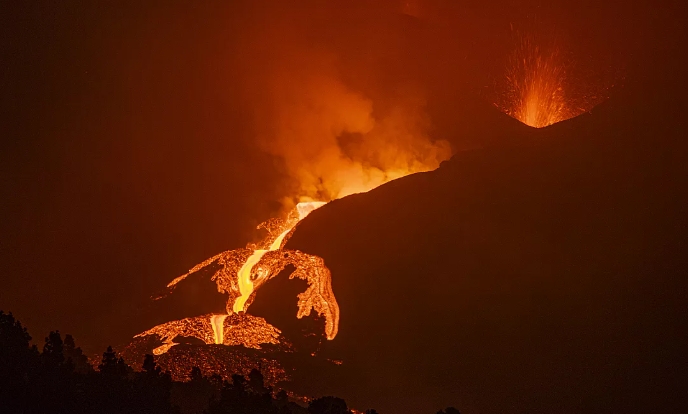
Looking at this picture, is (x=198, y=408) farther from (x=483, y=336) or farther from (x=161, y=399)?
(x=483, y=336)

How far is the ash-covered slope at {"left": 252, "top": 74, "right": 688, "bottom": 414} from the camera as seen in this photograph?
34.9 m

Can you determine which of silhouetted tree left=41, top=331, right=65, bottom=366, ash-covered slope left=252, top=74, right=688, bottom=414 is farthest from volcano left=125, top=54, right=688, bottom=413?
silhouetted tree left=41, top=331, right=65, bottom=366

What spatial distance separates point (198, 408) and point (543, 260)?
1632 centimetres

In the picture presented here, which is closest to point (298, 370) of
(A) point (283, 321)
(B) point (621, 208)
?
(A) point (283, 321)

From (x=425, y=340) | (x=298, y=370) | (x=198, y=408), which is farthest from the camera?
(x=425, y=340)

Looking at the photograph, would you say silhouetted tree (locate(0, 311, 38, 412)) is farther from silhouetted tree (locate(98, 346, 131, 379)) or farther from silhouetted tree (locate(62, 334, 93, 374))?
silhouetted tree (locate(62, 334, 93, 374))

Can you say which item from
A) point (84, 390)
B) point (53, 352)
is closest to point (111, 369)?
point (84, 390)

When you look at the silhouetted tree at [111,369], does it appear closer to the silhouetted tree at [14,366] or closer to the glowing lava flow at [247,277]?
the silhouetted tree at [14,366]

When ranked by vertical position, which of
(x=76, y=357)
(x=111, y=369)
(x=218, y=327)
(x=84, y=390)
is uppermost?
(x=218, y=327)

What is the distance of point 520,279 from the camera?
126 ft

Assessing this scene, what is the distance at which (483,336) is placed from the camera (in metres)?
36.7

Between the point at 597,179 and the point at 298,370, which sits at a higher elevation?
the point at 597,179

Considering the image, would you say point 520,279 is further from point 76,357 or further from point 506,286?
point 76,357

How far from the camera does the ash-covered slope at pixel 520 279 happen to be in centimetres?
3488
